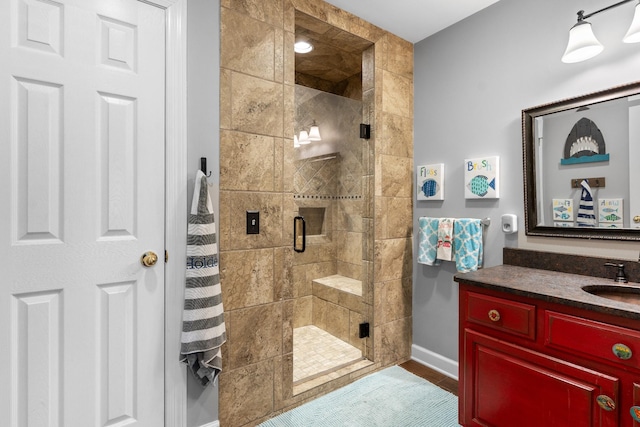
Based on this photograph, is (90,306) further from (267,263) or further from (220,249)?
(267,263)

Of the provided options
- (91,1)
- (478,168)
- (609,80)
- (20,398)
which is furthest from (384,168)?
(20,398)

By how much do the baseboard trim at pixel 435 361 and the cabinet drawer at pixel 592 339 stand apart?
1.13m

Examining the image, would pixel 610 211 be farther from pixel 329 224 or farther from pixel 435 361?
pixel 329 224

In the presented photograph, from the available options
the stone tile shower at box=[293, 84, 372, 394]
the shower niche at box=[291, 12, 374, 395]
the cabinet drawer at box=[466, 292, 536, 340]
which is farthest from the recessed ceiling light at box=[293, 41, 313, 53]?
the cabinet drawer at box=[466, 292, 536, 340]

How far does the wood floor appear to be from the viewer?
2178 mm

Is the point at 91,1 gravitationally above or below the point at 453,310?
above

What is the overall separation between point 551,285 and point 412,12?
73.8 inches

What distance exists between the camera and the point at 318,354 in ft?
8.44

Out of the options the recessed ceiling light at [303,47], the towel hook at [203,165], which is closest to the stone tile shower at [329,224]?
the recessed ceiling light at [303,47]

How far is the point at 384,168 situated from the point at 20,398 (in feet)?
7.46

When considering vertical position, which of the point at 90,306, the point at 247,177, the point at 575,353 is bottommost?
the point at 575,353

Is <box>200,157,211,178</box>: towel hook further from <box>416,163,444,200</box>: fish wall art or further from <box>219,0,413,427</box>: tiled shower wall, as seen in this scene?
<box>416,163,444,200</box>: fish wall art

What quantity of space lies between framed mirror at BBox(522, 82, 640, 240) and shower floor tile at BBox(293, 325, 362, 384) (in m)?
1.58

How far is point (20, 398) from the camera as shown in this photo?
126cm
